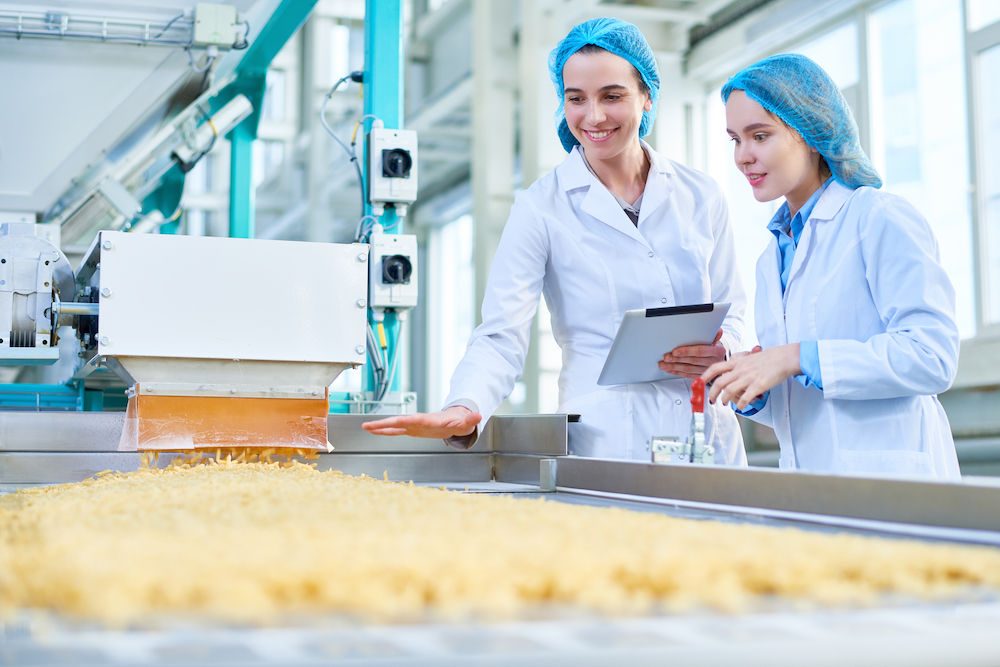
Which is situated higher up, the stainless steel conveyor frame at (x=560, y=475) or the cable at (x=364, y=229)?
the cable at (x=364, y=229)

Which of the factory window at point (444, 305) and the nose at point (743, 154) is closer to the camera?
the nose at point (743, 154)

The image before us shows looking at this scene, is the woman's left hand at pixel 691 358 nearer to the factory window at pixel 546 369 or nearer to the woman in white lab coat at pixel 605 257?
the woman in white lab coat at pixel 605 257

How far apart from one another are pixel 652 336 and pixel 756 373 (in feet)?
0.63

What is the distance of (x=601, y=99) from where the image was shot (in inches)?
66.8

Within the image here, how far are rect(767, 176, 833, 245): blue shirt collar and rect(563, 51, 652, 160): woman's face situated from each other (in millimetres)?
316

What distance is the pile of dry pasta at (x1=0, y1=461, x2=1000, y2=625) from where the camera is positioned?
1.75ft

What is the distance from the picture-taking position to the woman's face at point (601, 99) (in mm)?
1681

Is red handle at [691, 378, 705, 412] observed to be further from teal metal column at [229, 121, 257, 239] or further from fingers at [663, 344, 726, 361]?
teal metal column at [229, 121, 257, 239]

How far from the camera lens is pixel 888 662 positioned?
1.56 ft

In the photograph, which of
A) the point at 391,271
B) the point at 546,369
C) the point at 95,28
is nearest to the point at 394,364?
the point at 391,271

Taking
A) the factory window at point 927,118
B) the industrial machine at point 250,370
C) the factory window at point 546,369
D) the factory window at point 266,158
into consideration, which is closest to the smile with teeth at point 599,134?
the industrial machine at point 250,370

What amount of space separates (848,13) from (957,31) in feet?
2.38

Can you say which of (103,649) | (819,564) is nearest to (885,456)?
(819,564)

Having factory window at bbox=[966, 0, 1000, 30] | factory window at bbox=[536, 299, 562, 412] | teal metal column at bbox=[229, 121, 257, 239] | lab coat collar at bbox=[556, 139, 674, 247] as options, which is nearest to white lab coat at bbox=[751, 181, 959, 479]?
lab coat collar at bbox=[556, 139, 674, 247]
